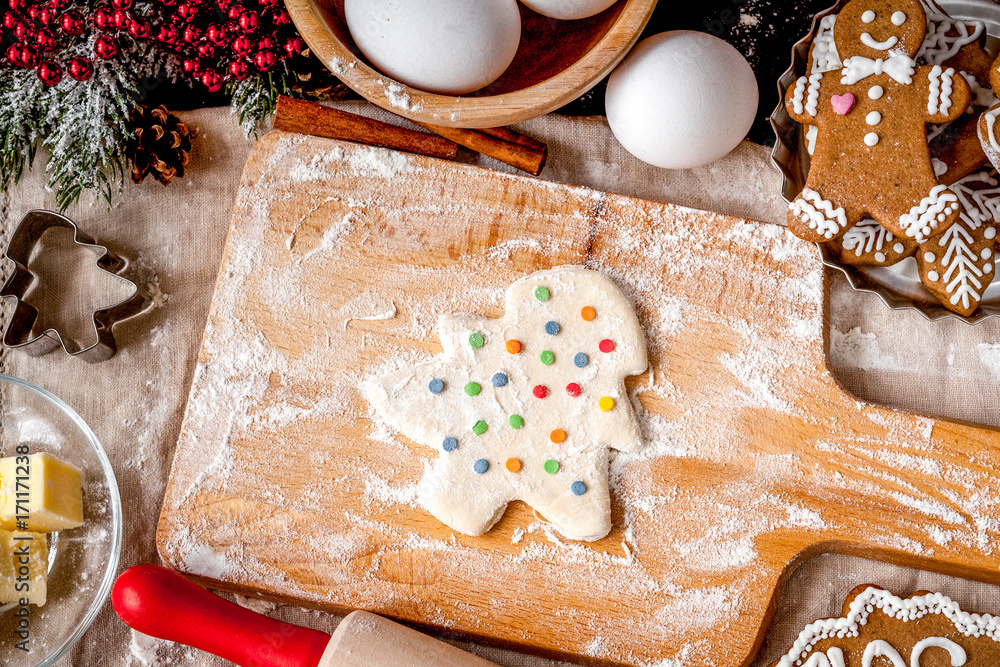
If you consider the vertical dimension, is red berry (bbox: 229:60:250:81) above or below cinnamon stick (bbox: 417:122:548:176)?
above

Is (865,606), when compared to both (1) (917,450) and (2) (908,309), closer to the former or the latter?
(1) (917,450)

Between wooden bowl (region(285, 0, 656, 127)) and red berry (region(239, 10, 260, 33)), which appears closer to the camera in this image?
wooden bowl (region(285, 0, 656, 127))

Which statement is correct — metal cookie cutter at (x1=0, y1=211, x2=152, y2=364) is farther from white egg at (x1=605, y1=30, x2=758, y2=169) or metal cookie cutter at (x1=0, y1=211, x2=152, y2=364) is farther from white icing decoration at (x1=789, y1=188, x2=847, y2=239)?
white icing decoration at (x1=789, y1=188, x2=847, y2=239)

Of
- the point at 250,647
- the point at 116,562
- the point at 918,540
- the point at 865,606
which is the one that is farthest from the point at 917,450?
the point at 116,562

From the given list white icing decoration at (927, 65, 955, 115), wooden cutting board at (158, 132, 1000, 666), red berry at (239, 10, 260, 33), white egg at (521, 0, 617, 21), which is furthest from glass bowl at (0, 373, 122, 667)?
white icing decoration at (927, 65, 955, 115)

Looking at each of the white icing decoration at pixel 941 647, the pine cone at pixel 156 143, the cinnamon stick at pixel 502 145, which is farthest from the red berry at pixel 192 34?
the white icing decoration at pixel 941 647

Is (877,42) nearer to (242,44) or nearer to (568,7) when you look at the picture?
(568,7)

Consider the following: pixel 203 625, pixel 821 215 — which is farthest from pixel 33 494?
pixel 821 215
